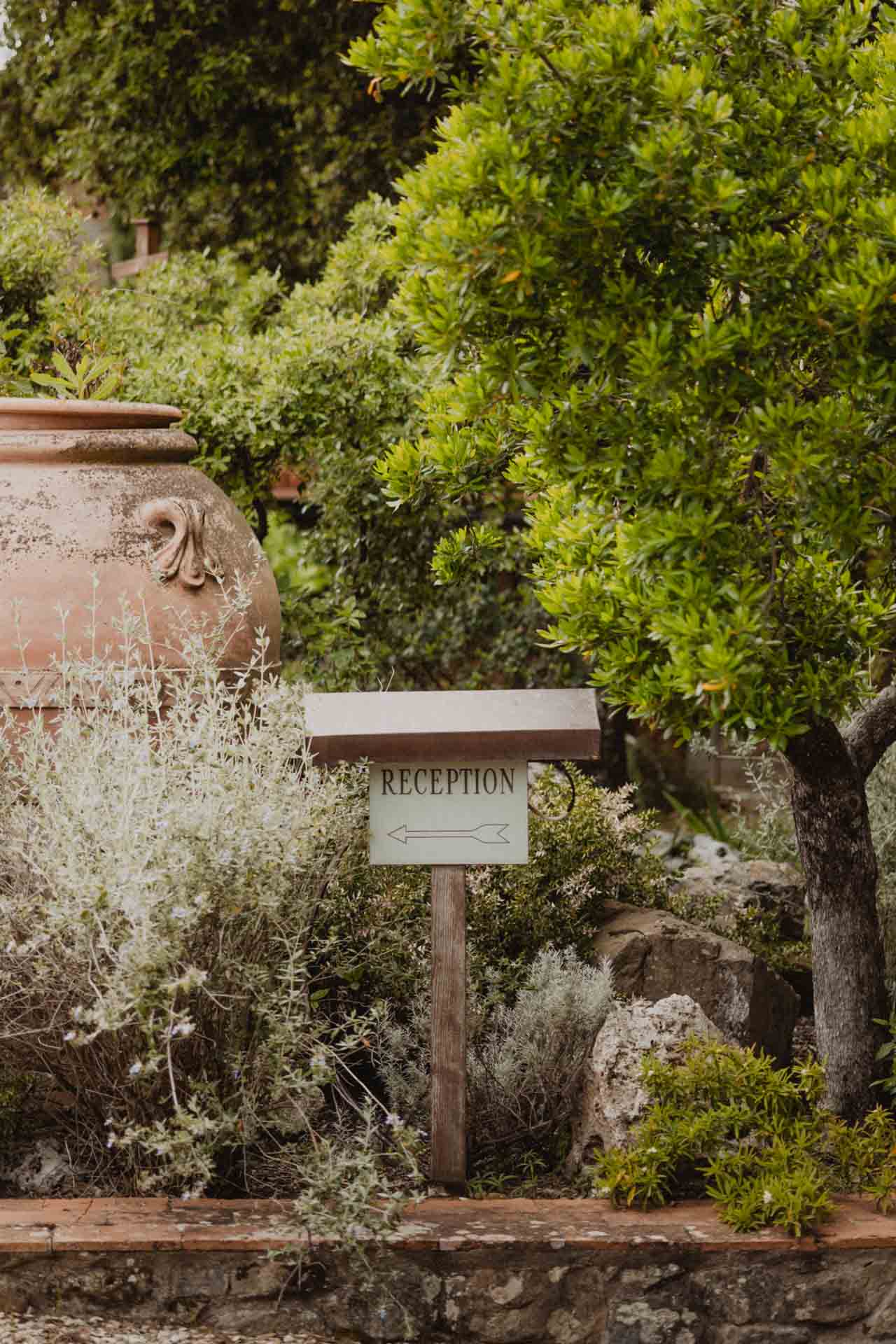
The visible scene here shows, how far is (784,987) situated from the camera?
417 cm

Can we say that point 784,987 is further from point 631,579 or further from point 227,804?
point 227,804

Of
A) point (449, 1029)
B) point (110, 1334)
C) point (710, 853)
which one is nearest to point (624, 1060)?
point (449, 1029)

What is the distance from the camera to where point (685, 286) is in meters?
3.04

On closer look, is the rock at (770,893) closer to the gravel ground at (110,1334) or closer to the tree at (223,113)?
the gravel ground at (110,1334)

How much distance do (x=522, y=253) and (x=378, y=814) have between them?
1.37m

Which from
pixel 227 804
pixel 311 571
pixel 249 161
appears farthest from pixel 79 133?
pixel 227 804

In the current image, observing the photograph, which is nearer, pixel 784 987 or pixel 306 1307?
pixel 306 1307

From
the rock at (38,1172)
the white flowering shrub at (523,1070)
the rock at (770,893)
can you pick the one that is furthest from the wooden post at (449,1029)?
the rock at (770,893)

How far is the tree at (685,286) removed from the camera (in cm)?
285

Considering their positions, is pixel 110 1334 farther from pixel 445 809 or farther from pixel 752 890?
pixel 752 890

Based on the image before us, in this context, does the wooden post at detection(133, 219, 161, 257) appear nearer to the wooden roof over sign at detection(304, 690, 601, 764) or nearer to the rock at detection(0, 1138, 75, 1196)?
the wooden roof over sign at detection(304, 690, 601, 764)

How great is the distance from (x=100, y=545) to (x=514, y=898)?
1539 mm

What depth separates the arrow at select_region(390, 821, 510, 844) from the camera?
3496 millimetres

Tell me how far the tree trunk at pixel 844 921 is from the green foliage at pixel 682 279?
55cm
